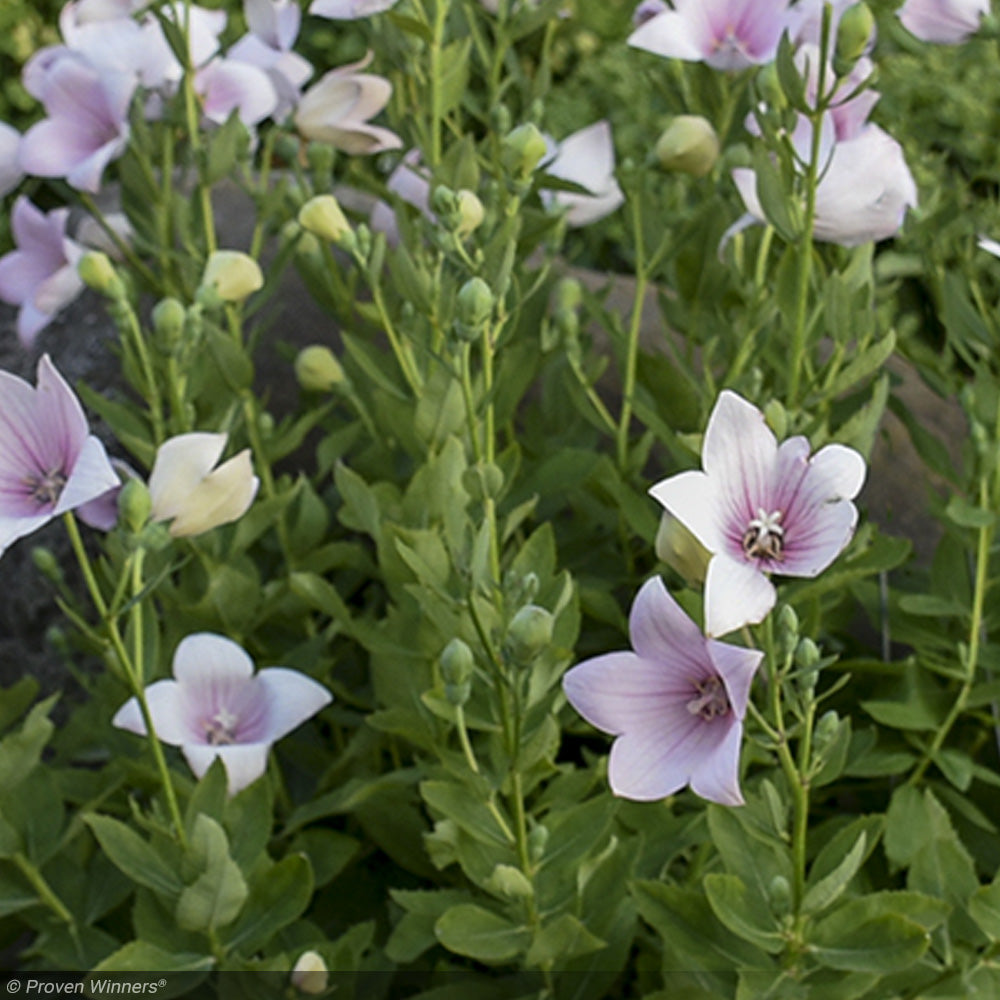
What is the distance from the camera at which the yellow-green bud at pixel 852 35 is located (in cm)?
91

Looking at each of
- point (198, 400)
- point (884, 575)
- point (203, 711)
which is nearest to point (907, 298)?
point (884, 575)

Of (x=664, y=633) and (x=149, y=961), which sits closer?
(x=664, y=633)

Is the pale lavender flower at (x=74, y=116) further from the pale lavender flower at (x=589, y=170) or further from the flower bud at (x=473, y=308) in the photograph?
the flower bud at (x=473, y=308)

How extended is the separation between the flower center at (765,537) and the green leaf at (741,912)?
0.22 meters

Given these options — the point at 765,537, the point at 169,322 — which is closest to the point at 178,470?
the point at 169,322

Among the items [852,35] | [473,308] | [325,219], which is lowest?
[325,219]

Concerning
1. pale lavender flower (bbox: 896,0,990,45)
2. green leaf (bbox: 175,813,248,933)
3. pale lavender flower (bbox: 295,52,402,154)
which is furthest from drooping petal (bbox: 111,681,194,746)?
pale lavender flower (bbox: 896,0,990,45)

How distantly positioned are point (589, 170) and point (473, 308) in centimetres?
61

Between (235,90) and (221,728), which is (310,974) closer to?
(221,728)

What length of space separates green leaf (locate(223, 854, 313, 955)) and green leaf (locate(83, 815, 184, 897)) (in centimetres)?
6

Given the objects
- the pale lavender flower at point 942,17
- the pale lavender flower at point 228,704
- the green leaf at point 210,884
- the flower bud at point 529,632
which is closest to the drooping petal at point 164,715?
the pale lavender flower at point 228,704

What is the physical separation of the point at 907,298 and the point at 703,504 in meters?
1.81

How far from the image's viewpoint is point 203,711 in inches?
44.0

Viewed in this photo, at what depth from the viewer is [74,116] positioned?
1335 mm
